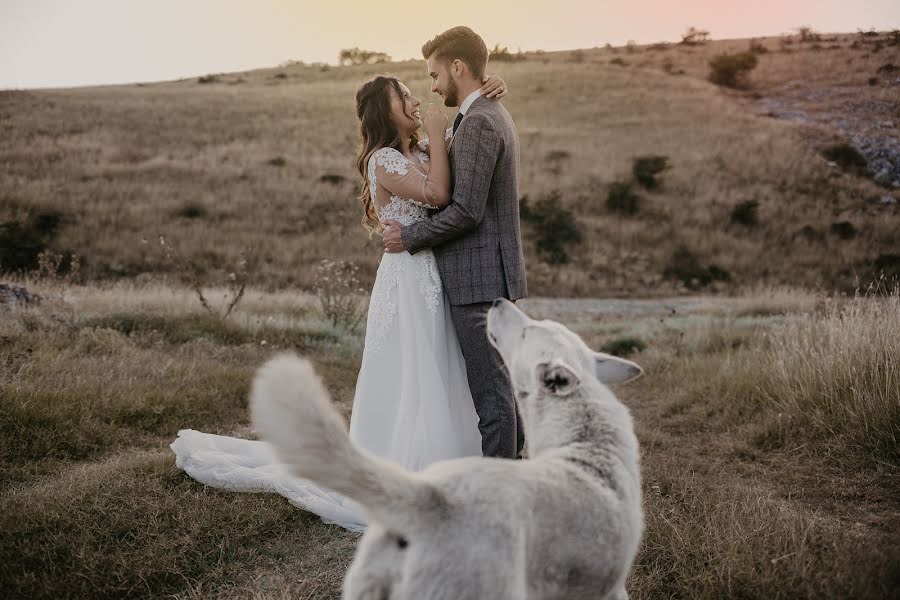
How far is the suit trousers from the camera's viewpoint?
3986 millimetres

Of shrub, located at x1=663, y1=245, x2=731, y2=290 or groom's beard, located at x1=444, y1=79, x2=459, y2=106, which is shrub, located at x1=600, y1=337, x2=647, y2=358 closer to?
groom's beard, located at x1=444, y1=79, x2=459, y2=106

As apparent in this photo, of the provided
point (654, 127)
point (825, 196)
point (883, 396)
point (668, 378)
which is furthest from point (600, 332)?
point (654, 127)

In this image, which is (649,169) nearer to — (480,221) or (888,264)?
(888,264)

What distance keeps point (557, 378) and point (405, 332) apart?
78.0 inches

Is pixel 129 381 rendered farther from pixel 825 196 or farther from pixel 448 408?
pixel 825 196

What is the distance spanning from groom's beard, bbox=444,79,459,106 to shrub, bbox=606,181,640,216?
23.6m

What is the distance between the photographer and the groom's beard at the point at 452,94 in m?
4.12

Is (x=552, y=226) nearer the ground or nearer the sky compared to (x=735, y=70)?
nearer the ground

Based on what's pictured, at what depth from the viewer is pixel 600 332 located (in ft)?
41.0

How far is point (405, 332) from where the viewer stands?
4.20 meters

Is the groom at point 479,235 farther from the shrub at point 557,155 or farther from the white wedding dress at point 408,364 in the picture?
the shrub at point 557,155

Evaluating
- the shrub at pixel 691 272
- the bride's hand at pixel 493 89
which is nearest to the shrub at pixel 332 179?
the shrub at pixel 691 272

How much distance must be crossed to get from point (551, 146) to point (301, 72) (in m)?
30.6

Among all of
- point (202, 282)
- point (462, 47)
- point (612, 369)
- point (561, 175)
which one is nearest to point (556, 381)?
point (612, 369)
